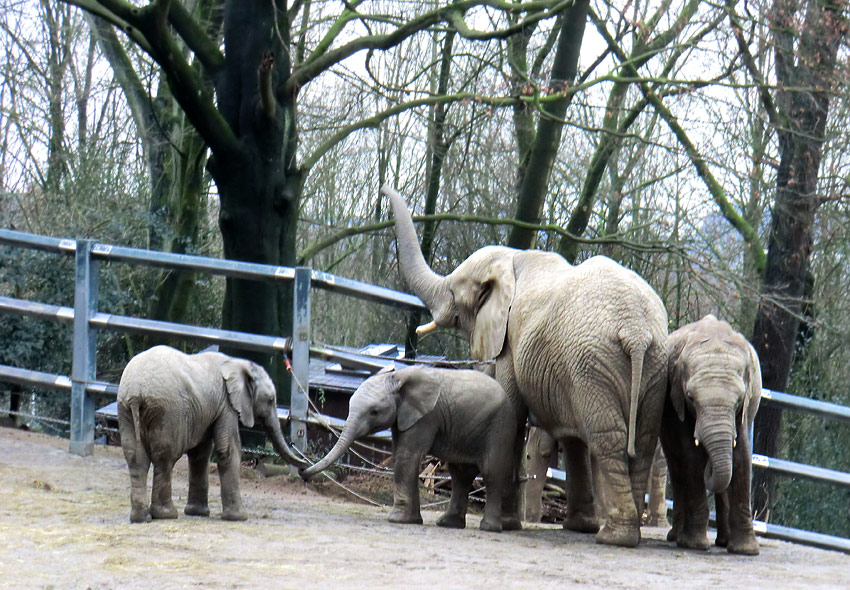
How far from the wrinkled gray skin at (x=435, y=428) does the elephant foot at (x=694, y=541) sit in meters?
1.14

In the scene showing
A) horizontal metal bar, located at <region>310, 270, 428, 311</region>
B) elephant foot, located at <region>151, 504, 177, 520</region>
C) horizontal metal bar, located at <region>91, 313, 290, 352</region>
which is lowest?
elephant foot, located at <region>151, 504, 177, 520</region>

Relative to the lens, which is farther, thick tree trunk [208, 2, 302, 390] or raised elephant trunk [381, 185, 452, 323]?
thick tree trunk [208, 2, 302, 390]

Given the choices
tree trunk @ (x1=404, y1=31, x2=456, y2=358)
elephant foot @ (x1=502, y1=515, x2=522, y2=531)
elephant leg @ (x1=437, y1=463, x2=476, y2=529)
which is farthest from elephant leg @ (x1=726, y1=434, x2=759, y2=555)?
tree trunk @ (x1=404, y1=31, x2=456, y2=358)

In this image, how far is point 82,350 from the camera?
9.14 metres

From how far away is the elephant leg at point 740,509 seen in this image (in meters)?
7.34

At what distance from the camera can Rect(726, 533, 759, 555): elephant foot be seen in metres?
7.33

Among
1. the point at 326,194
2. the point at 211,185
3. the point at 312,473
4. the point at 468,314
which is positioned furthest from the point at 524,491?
the point at 326,194

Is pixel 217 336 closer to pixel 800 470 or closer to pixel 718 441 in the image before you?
pixel 718 441

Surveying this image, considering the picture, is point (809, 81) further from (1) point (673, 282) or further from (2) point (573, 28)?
(1) point (673, 282)

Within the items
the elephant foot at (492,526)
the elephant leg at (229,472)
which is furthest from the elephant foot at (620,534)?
the elephant leg at (229,472)

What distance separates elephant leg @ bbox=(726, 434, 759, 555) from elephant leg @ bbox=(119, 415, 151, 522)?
350cm

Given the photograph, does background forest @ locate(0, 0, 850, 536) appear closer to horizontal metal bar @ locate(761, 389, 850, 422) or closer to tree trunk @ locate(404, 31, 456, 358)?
tree trunk @ locate(404, 31, 456, 358)

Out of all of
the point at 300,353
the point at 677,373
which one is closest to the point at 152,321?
the point at 300,353

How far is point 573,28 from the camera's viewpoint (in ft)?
51.5
